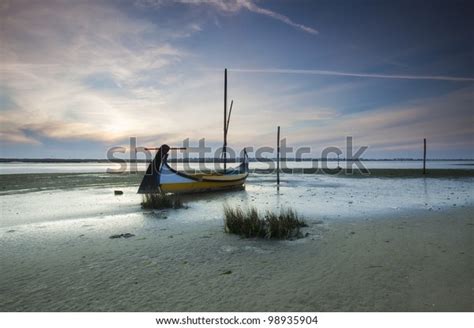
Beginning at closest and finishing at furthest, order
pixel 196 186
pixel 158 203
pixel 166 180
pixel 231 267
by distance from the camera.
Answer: pixel 231 267 < pixel 158 203 < pixel 166 180 < pixel 196 186

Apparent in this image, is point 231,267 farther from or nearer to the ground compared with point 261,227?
nearer to the ground

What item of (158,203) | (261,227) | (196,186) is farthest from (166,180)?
(261,227)

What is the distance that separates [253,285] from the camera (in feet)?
12.8

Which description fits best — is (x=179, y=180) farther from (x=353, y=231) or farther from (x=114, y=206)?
(x=353, y=231)

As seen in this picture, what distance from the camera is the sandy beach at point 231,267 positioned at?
135 inches

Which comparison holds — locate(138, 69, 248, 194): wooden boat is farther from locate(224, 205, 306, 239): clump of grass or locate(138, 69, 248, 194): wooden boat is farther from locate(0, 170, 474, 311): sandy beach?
locate(224, 205, 306, 239): clump of grass

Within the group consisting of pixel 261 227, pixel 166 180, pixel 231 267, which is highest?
pixel 166 180

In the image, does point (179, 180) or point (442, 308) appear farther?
point (179, 180)

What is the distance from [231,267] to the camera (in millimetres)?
4629

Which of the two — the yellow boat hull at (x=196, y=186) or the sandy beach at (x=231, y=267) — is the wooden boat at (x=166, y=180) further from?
the sandy beach at (x=231, y=267)

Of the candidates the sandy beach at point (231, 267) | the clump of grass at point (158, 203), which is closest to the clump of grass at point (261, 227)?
the sandy beach at point (231, 267)

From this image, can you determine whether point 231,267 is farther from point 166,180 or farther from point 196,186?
point 196,186

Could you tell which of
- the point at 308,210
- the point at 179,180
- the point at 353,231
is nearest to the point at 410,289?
the point at 353,231

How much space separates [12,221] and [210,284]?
8163 millimetres
